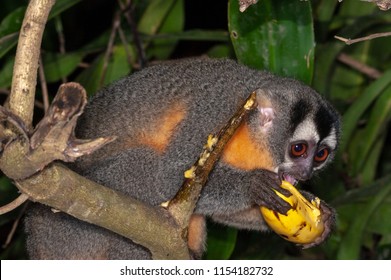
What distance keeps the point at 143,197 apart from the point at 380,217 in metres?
1.90

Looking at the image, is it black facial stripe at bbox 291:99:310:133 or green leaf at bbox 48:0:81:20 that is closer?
black facial stripe at bbox 291:99:310:133

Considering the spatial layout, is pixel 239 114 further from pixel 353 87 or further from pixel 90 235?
pixel 353 87

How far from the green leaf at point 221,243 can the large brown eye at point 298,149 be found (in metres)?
0.89

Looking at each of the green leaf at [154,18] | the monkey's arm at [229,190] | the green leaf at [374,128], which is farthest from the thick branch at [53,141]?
the green leaf at [154,18]

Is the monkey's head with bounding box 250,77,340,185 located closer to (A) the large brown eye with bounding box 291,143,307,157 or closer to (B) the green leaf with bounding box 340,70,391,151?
(A) the large brown eye with bounding box 291,143,307,157

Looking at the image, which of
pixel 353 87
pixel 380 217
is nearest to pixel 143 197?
pixel 380 217

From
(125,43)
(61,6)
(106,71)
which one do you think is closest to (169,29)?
(125,43)

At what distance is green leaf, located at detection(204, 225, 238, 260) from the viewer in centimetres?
488

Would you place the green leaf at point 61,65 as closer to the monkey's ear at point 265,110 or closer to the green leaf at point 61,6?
the green leaf at point 61,6

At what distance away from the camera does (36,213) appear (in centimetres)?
427

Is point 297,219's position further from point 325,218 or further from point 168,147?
point 168,147

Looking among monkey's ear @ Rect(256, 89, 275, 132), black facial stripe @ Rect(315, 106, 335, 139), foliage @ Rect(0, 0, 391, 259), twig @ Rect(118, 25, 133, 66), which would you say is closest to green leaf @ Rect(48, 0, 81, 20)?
foliage @ Rect(0, 0, 391, 259)

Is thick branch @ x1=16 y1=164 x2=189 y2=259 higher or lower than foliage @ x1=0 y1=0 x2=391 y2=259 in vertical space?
higher

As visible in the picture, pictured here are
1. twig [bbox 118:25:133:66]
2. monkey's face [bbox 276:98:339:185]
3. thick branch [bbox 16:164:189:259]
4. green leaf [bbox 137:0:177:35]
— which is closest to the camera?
thick branch [bbox 16:164:189:259]
